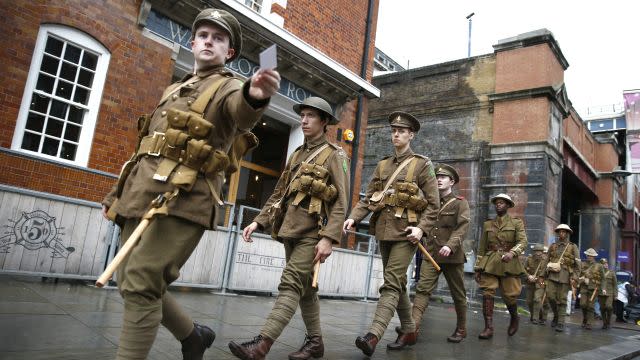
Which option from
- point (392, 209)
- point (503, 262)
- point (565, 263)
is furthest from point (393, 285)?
point (565, 263)

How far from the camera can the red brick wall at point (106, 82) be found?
7156 millimetres

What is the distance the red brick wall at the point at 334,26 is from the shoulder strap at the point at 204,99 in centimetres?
903

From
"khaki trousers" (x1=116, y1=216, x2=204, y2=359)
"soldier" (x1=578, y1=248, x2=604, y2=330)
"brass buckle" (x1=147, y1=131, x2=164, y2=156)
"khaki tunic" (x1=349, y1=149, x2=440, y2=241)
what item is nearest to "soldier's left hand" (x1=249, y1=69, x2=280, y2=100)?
"brass buckle" (x1=147, y1=131, x2=164, y2=156)

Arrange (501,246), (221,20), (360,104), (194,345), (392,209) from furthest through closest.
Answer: (360,104) < (501,246) < (392,209) < (194,345) < (221,20)

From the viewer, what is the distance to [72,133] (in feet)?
26.2

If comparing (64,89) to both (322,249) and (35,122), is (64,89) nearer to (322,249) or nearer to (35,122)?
(35,122)

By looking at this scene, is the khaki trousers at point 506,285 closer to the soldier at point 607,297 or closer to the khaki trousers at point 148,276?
the khaki trousers at point 148,276

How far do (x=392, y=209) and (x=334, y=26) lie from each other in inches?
360

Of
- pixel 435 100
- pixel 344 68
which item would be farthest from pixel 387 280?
pixel 435 100

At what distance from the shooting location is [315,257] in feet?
12.2

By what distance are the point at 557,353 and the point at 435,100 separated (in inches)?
580

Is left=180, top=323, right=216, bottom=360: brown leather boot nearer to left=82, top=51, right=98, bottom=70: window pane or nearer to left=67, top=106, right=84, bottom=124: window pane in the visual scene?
left=67, top=106, right=84, bottom=124: window pane

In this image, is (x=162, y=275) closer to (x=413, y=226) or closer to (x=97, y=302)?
(x=413, y=226)

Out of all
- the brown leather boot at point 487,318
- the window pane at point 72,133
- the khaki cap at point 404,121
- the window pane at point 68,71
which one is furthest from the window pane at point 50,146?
the brown leather boot at point 487,318
